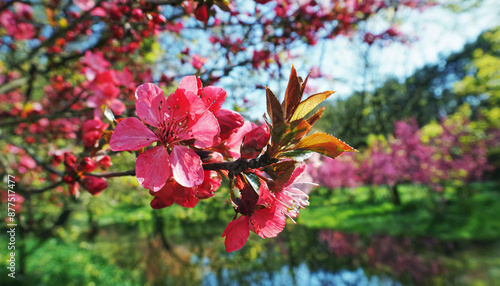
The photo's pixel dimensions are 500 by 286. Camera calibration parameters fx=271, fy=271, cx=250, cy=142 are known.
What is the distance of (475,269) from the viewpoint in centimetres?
513

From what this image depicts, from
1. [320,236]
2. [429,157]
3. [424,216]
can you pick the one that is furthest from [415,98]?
Answer: [320,236]

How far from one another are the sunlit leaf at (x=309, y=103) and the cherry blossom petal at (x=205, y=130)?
0.45 feet

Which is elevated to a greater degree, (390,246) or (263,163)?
(263,163)

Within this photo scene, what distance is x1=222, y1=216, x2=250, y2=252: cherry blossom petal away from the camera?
552mm

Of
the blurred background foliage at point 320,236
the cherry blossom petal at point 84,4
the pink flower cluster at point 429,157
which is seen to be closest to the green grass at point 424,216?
the blurred background foliage at point 320,236

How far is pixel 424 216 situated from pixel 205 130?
1001cm

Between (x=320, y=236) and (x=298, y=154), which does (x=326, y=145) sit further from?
(x=320, y=236)

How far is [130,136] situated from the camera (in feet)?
1.62

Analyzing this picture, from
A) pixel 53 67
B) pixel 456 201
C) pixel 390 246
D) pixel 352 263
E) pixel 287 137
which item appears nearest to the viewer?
pixel 287 137

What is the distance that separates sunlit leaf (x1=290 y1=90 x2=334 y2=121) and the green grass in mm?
6108

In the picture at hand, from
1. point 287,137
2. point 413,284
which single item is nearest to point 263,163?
point 287,137

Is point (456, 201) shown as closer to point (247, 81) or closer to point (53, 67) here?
point (247, 81)

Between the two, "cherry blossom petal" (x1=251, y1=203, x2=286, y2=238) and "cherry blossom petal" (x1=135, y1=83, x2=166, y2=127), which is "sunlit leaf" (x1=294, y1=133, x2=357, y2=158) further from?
"cherry blossom petal" (x1=135, y1=83, x2=166, y2=127)

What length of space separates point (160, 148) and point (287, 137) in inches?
9.3
